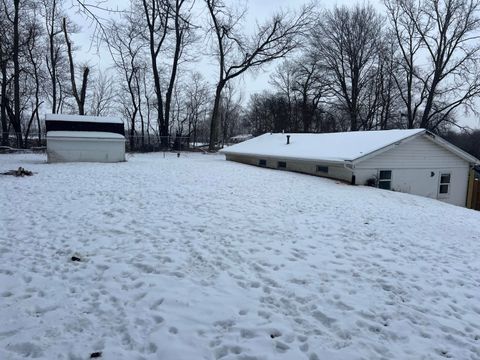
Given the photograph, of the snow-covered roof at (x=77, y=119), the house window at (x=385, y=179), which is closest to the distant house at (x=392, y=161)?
the house window at (x=385, y=179)

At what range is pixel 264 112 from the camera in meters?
49.6

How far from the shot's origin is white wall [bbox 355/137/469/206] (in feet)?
49.3

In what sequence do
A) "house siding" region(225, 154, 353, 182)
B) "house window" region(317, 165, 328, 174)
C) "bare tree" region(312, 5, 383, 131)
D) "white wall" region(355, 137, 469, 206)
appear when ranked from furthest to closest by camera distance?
"bare tree" region(312, 5, 383, 131)
"house window" region(317, 165, 328, 174)
"house siding" region(225, 154, 353, 182)
"white wall" region(355, 137, 469, 206)

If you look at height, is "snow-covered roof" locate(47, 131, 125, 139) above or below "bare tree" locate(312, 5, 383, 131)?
below

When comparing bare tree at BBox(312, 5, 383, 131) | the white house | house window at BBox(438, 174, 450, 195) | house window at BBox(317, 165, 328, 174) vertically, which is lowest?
house window at BBox(438, 174, 450, 195)

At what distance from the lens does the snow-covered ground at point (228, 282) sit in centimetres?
328

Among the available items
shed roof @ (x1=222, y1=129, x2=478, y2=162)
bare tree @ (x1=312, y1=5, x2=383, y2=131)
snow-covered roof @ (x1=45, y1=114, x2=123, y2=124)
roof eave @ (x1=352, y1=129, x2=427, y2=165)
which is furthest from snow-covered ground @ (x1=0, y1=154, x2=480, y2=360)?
bare tree @ (x1=312, y1=5, x2=383, y2=131)

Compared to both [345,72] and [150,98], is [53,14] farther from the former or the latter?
[345,72]

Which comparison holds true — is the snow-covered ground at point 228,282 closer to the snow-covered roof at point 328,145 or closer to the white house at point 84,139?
the snow-covered roof at point 328,145

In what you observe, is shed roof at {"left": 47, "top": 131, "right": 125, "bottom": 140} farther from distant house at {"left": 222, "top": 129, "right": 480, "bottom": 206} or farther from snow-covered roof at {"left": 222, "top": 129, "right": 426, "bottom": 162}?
distant house at {"left": 222, "top": 129, "right": 480, "bottom": 206}

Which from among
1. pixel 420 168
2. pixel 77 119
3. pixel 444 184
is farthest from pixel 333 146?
pixel 77 119

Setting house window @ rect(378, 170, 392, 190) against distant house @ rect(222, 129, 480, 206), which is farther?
house window @ rect(378, 170, 392, 190)

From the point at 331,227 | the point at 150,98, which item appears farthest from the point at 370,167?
the point at 150,98

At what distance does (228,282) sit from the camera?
175 inches
